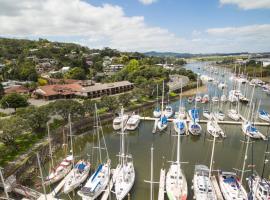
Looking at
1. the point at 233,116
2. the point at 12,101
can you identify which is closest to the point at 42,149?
the point at 12,101

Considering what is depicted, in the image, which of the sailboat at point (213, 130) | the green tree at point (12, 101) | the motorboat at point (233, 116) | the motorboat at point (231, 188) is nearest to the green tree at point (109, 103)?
the green tree at point (12, 101)

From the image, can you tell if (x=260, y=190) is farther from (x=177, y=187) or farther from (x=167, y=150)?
(x=167, y=150)

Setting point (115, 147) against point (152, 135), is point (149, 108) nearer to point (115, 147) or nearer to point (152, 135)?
point (152, 135)

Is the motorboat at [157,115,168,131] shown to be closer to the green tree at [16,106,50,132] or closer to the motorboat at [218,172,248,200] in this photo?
the motorboat at [218,172,248,200]

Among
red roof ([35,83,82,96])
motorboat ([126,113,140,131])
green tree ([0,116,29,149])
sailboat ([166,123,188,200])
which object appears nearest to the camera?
sailboat ([166,123,188,200])

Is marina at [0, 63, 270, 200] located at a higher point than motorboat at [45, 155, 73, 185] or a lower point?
lower

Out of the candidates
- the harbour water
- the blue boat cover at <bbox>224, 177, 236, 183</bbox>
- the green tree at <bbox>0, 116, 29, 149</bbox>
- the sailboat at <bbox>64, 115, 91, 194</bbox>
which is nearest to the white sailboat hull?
the harbour water

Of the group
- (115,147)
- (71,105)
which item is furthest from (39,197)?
(71,105)
